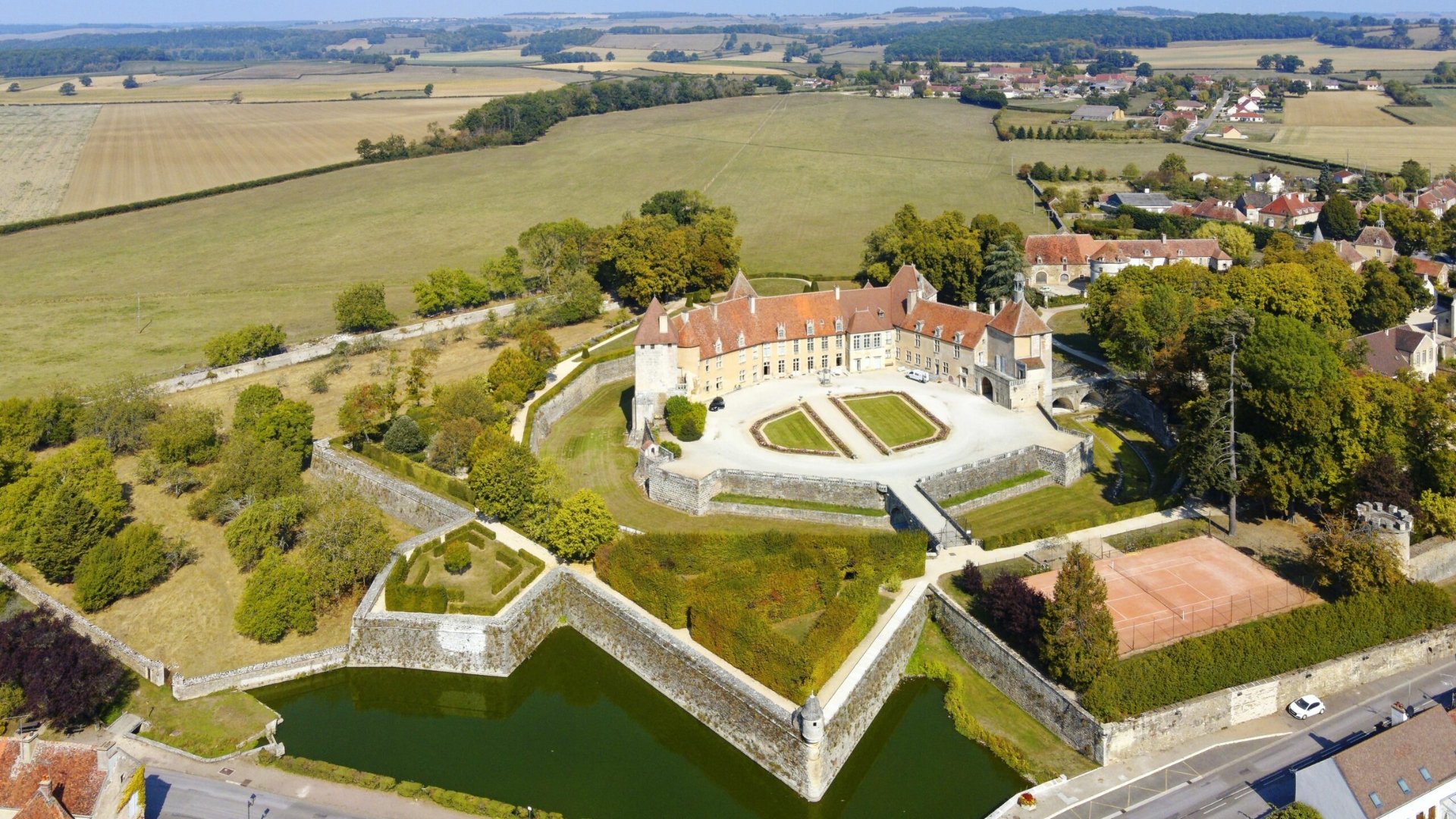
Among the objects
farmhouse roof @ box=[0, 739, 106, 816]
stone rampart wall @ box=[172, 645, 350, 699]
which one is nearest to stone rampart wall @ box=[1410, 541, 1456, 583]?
stone rampart wall @ box=[172, 645, 350, 699]

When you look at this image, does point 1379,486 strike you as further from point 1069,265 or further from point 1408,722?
point 1069,265

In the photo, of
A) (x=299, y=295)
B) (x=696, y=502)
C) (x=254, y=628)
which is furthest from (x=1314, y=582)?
(x=299, y=295)

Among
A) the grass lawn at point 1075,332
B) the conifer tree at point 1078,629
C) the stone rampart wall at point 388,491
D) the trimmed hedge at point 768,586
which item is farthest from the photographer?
the grass lawn at point 1075,332

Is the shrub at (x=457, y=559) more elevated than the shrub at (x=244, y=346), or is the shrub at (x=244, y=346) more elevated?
the shrub at (x=244, y=346)

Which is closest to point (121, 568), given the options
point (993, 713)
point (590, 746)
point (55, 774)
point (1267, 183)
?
point (55, 774)

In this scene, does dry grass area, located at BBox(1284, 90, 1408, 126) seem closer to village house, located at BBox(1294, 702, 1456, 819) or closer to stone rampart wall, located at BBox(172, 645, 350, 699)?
village house, located at BBox(1294, 702, 1456, 819)

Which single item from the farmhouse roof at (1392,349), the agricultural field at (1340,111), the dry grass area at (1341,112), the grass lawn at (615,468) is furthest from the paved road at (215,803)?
the agricultural field at (1340,111)

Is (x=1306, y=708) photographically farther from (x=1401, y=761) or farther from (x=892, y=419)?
(x=892, y=419)

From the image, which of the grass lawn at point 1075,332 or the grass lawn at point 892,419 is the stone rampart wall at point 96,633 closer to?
the grass lawn at point 892,419
